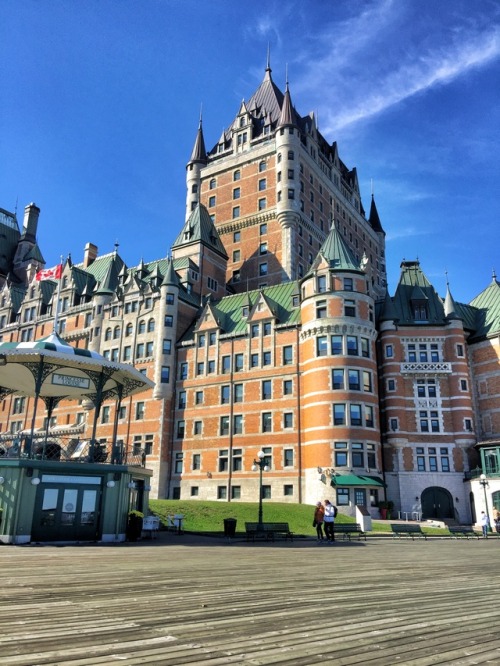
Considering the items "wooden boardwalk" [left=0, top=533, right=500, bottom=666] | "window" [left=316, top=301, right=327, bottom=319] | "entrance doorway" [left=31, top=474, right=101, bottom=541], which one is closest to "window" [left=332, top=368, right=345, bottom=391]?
"window" [left=316, top=301, right=327, bottom=319]

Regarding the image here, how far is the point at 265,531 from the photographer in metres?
28.6

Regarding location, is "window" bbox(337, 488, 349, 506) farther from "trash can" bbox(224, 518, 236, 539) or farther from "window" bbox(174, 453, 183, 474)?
"trash can" bbox(224, 518, 236, 539)

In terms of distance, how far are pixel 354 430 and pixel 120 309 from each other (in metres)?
33.5

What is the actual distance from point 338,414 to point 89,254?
51.4m

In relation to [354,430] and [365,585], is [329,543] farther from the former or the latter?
[354,430]

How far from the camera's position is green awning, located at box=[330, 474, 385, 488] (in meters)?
47.5

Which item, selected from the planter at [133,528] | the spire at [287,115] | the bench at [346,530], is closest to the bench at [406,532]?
the bench at [346,530]

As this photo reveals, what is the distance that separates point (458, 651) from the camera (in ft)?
20.4

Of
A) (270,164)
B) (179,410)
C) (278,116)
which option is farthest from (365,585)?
(278,116)

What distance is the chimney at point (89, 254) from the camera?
83.9 m

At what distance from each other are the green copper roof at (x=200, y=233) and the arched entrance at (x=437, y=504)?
40536 mm

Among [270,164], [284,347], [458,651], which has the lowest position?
[458,651]

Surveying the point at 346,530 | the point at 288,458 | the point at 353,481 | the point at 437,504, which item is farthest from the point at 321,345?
the point at 346,530

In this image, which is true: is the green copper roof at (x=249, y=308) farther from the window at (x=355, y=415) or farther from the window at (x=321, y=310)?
the window at (x=355, y=415)
